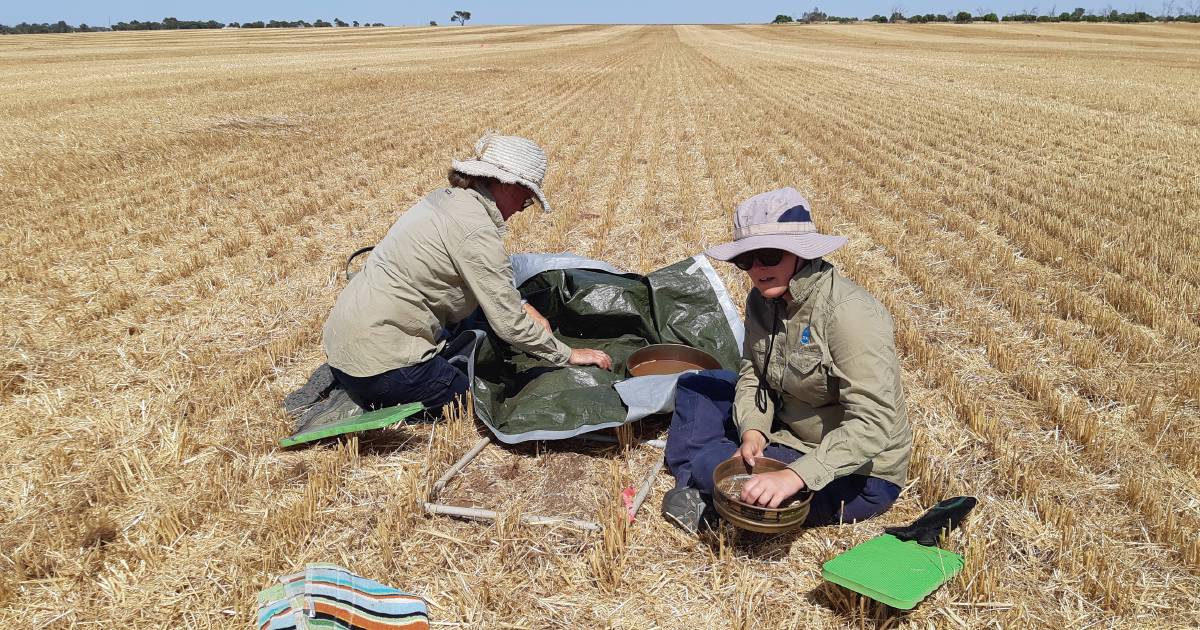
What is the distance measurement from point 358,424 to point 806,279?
236cm

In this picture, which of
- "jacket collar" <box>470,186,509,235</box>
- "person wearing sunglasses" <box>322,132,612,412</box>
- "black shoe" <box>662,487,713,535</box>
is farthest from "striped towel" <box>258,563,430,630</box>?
"jacket collar" <box>470,186,509,235</box>

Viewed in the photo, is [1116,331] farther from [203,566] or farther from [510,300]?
[203,566]

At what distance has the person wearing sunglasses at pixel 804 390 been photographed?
2791 mm

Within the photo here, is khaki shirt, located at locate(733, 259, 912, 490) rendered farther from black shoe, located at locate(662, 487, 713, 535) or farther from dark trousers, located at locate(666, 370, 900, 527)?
black shoe, located at locate(662, 487, 713, 535)

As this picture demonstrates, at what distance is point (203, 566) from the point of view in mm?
2920

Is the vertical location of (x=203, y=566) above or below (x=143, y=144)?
below

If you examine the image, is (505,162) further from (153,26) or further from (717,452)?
(153,26)

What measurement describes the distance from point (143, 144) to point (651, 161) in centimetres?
923

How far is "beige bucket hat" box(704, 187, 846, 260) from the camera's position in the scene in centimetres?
276

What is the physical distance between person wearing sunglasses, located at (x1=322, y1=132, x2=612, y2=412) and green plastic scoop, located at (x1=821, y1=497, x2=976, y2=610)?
2.05 metres

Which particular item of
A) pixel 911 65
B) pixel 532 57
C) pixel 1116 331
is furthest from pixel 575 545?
pixel 532 57

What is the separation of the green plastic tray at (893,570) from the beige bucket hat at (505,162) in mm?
2334

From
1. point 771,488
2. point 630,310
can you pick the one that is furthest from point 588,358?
point 771,488

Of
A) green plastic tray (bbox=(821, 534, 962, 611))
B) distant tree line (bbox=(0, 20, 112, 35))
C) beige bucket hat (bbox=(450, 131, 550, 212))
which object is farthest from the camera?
distant tree line (bbox=(0, 20, 112, 35))
